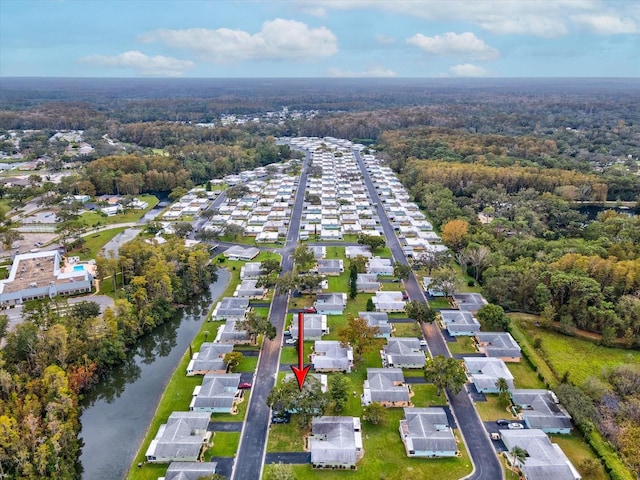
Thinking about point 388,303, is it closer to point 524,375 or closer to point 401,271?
point 401,271

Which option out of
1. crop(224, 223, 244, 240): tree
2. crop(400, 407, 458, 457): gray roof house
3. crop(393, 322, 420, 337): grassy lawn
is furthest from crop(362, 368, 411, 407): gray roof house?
crop(224, 223, 244, 240): tree

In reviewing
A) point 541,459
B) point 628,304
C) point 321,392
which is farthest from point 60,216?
point 628,304

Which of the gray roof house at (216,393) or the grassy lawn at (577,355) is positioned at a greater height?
the gray roof house at (216,393)

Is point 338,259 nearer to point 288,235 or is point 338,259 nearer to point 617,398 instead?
point 288,235

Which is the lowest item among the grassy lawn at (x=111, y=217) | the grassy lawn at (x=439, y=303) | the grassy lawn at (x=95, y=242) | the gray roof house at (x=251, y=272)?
the grassy lawn at (x=439, y=303)

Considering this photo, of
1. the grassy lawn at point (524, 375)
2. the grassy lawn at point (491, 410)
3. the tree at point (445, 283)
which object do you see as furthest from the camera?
the tree at point (445, 283)

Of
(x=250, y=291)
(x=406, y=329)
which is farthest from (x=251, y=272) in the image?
(x=406, y=329)

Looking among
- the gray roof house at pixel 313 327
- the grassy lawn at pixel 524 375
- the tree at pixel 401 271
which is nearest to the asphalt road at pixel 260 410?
the gray roof house at pixel 313 327

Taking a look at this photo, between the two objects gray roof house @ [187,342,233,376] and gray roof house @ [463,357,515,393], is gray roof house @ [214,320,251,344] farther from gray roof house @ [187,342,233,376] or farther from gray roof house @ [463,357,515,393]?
gray roof house @ [463,357,515,393]

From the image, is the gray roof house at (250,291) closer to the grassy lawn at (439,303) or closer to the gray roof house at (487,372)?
the grassy lawn at (439,303)
